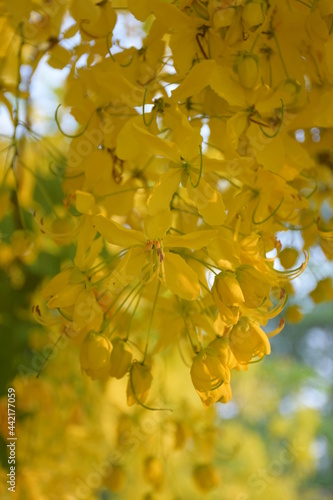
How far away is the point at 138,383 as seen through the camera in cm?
53

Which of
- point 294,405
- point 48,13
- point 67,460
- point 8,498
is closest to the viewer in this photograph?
point 48,13

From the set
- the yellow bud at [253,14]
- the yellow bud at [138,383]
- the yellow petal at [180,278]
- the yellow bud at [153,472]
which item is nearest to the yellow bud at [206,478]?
the yellow bud at [153,472]

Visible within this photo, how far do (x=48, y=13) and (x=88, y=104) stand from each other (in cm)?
19

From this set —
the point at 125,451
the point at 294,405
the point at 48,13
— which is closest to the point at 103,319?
the point at 48,13

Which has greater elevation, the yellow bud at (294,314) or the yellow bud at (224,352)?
the yellow bud at (224,352)

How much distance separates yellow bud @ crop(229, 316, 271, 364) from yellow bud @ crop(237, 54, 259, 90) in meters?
0.19

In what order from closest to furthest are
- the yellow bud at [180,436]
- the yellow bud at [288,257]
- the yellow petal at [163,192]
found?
the yellow petal at [163,192] → the yellow bud at [288,257] → the yellow bud at [180,436]

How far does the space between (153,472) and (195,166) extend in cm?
55

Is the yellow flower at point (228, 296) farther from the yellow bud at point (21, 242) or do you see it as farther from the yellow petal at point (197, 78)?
the yellow bud at point (21, 242)

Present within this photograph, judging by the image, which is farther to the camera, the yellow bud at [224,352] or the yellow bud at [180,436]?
the yellow bud at [180,436]

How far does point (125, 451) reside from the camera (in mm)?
996

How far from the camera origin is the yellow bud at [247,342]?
1.64ft

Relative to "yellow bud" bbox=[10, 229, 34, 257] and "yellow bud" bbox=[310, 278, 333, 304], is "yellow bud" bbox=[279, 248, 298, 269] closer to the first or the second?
"yellow bud" bbox=[310, 278, 333, 304]

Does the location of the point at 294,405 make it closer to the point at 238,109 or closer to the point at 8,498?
the point at 8,498
